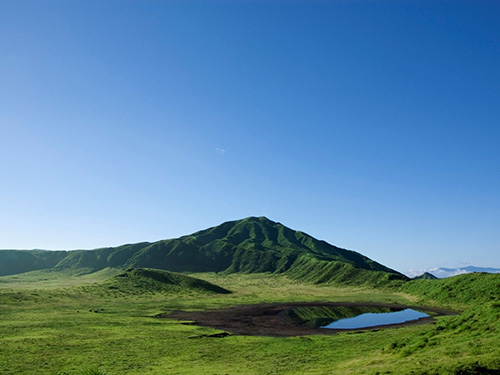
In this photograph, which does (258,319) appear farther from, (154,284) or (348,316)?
(154,284)

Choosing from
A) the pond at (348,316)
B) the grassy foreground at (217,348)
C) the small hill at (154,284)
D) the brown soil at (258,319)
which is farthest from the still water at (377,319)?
the small hill at (154,284)

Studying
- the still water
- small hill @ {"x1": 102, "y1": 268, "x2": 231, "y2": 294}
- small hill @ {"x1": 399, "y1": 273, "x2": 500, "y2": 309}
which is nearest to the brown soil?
the still water

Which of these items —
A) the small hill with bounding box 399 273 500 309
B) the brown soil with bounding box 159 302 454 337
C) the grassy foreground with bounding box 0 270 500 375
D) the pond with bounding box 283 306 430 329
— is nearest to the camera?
the grassy foreground with bounding box 0 270 500 375

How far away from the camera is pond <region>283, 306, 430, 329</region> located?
8681 cm

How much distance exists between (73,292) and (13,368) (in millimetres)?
113493

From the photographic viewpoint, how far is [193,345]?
59.4 metres

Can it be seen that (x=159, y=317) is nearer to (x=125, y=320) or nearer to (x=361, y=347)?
(x=125, y=320)

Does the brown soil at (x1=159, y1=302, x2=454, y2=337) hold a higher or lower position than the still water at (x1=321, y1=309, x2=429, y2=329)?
lower

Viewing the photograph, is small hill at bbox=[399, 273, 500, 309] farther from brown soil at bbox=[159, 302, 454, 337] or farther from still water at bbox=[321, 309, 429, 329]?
still water at bbox=[321, 309, 429, 329]

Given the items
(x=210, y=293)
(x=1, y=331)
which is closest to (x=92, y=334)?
(x=1, y=331)

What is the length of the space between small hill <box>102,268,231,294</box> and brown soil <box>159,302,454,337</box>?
191 feet

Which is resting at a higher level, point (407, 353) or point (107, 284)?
point (407, 353)

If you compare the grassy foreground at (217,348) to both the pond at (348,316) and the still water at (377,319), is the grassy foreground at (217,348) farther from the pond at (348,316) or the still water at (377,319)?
the pond at (348,316)

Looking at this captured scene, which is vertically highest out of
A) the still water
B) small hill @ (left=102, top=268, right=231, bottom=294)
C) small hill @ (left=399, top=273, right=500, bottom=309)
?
small hill @ (left=399, top=273, right=500, bottom=309)
